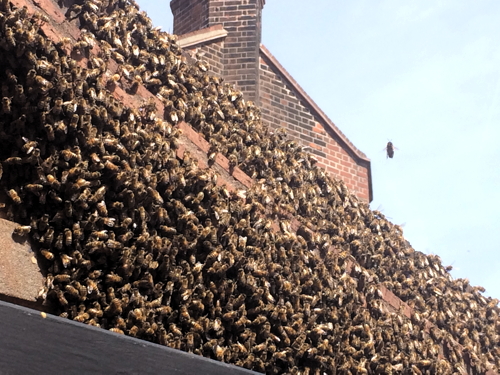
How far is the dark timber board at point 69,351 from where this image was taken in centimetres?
329

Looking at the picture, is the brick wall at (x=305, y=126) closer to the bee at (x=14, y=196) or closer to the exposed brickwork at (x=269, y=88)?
the exposed brickwork at (x=269, y=88)

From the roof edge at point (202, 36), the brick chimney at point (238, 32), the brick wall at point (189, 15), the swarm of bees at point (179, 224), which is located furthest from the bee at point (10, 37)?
the brick wall at point (189, 15)

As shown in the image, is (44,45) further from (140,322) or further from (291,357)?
(291,357)

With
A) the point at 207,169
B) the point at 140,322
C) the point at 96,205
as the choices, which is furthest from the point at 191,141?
the point at 140,322

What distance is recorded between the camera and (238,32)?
522 inches

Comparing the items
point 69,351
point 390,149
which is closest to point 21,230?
point 69,351

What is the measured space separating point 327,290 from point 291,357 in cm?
123

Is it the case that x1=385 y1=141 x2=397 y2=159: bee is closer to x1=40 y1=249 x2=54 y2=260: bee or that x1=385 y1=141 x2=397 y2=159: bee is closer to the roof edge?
the roof edge

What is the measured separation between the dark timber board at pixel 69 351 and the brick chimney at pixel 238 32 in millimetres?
9121

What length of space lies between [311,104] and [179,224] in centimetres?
754

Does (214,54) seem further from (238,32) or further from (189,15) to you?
(189,15)

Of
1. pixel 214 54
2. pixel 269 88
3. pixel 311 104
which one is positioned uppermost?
pixel 214 54

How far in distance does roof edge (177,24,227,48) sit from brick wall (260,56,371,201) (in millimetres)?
1078

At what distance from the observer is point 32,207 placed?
5.64 m
